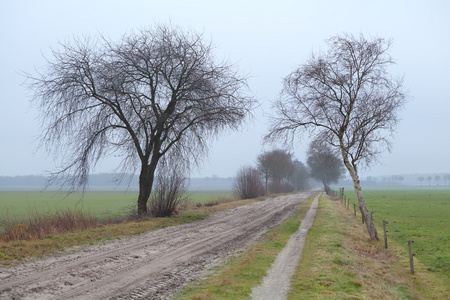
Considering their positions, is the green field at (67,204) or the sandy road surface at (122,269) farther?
the green field at (67,204)

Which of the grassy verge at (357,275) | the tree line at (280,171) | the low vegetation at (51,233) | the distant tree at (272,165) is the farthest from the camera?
the distant tree at (272,165)

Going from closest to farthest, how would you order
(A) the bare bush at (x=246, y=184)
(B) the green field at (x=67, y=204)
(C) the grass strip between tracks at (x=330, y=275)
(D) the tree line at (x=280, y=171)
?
1. (C) the grass strip between tracks at (x=330, y=275)
2. (D) the tree line at (x=280, y=171)
3. (B) the green field at (x=67, y=204)
4. (A) the bare bush at (x=246, y=184)

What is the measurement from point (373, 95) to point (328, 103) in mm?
2198

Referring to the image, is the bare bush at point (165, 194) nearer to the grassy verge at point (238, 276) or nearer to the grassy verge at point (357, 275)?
the grassy verge at point (238, 276)

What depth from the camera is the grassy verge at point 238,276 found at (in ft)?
24.3

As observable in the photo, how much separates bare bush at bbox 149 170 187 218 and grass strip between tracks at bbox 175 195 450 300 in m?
8.40

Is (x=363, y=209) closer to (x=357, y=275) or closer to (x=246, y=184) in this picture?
(x=357, y=275)

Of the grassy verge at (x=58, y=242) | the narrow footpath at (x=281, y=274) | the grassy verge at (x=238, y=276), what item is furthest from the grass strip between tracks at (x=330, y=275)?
the grassy verge at (x=58, y=242)

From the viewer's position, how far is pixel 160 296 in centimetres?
722

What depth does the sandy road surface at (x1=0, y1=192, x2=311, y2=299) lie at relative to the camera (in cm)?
719

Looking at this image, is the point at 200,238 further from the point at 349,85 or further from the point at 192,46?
the point at 192,46

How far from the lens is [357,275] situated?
10.1 metres

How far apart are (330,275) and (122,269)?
5.40 m

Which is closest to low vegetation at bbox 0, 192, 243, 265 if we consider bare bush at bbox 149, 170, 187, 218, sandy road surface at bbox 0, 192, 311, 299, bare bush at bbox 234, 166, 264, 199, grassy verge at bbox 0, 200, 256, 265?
grassy verge at bbox 0, 200, 256, 265
